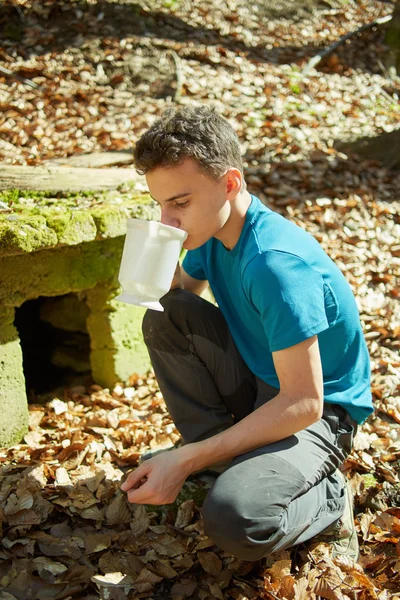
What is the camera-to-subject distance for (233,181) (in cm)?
218

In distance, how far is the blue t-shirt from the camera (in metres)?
1.97

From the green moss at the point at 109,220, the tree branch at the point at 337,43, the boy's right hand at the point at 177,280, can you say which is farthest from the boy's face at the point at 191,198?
the tree branch at the point at 337,43

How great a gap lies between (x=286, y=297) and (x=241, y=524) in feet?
2.60

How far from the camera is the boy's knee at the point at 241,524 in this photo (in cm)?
196

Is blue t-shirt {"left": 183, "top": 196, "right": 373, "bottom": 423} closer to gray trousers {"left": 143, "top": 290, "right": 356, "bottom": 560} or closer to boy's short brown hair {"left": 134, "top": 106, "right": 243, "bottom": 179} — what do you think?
gray trousers {"left": 143, "top": 290, "right": 356, "bottom": 560}

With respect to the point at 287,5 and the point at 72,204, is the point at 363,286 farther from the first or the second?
the point at 287,5

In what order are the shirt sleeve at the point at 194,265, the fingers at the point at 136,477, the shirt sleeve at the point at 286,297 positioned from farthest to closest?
the shirt sleeve at the point at 194,265 → the fingers at the point at 136,477 → the shirt sleeve at the point at 286,297

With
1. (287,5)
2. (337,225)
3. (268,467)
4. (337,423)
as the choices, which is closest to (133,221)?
(268,467)

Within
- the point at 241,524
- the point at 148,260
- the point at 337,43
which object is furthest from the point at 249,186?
the point at 337,43

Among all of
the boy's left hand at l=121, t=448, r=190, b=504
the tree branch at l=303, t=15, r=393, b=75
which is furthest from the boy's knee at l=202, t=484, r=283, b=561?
the tree branch at l=303, t=15, r=393, b=75

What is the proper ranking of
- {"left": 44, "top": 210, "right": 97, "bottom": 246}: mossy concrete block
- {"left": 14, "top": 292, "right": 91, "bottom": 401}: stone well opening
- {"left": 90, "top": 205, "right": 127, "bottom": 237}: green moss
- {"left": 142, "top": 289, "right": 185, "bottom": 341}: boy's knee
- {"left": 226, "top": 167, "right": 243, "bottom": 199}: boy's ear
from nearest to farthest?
1. {"left": 226, "top": 167, "right": 243, "bottom": 199}: boy's ear
2. {"left": 142, "top": 289, "right": 185, "bottom": 341}: boy's knee
3. {"left": 44, "top": 210, "right": 97, "bottom": 246}: mossy concrete block
4. {"left": 90, "top": 205, "right": 127, "bottom": 237}: green moss
5. {"left": 14, "top": 292, "right": 91, "bottom": 401}: stone well opening

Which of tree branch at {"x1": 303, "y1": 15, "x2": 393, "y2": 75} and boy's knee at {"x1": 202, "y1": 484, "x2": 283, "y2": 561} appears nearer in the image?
boy's knee at {"x1": 202, "y1": 484, "x2": 283, "y2": 561}

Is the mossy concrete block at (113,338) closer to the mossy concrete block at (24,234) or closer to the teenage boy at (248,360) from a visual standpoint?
the mossy concrete block at (24,234)

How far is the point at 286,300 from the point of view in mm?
1955
